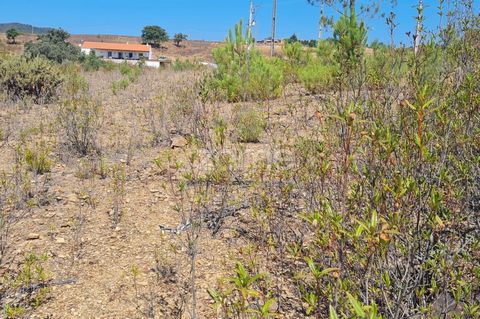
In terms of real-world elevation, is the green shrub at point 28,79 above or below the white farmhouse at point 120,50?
below

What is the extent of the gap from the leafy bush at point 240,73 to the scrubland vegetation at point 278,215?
293 cm

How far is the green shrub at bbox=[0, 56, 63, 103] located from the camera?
28.3 feet

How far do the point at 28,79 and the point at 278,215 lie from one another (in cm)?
751

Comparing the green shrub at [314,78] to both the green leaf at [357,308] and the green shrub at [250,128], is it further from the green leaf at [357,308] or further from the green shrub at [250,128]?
the green leaf at [357,308]

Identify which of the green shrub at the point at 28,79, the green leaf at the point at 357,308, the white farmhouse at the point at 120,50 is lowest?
the green leaf at the point at 357,308

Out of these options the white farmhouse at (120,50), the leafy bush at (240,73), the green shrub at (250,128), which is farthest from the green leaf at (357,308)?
the white farmhouse at (120,50)

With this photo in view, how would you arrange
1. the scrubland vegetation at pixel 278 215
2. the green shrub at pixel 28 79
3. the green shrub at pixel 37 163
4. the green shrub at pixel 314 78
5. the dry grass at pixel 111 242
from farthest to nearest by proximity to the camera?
1. the green shrub at pixel 314 78
2. the green shrub at pixel 28 79
3. the green shrub at pixel 37 163
4. the dry grass at pixel 111 242
5. the scrubland vegetation at pixel 278 215

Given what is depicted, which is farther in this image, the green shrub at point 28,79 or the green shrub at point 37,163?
the green shrub at point 28,79

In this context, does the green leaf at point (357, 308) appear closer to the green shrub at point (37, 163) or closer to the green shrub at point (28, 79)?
the green shrub at point (37, 163)

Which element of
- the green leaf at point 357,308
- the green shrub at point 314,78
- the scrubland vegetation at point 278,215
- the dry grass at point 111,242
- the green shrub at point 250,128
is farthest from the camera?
the green shrub at point 314,78

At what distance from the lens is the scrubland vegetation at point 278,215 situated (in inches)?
70.5

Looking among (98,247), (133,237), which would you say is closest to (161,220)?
(133,237)

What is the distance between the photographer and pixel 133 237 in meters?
3.21

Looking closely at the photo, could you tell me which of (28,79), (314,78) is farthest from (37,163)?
(314,78)
